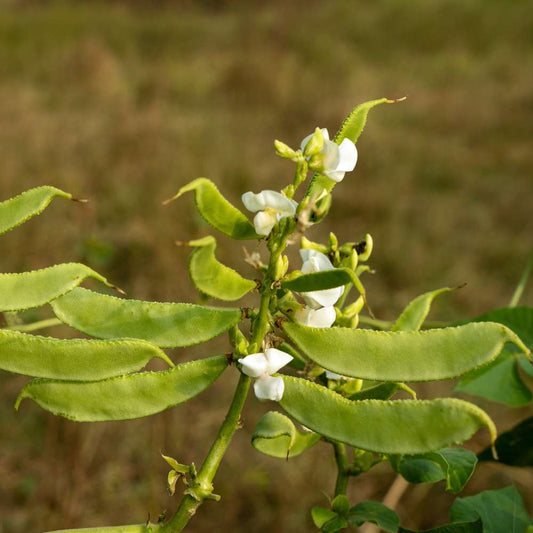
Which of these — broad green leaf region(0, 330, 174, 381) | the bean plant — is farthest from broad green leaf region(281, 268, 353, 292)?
broad green leaf region(0, 330, 174, 381)

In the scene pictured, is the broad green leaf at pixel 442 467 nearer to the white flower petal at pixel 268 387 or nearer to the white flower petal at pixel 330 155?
the white flower petal at pixel 268 387

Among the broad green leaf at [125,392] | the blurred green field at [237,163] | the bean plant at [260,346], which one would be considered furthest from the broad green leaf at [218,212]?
the blurred green field at [237,163]

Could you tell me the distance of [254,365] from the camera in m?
0.49

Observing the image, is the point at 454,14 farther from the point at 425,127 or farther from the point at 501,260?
the point at 501,260

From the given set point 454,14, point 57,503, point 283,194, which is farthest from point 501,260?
point 454,14

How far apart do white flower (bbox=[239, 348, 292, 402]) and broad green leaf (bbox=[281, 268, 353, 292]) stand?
5 centimetres

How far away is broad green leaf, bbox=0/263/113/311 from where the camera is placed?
21.0 inches

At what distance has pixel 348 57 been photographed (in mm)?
7621

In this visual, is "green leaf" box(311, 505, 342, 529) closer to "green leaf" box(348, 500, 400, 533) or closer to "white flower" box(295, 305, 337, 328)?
"green leaf" box(348, 500, 400, 533)

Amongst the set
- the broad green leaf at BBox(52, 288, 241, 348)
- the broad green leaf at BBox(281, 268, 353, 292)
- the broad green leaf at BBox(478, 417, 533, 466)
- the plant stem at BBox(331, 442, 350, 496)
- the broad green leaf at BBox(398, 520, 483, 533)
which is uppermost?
the broad green leaf at BBox(281, 268, 353, 292)

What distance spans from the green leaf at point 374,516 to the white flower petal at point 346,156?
319mm

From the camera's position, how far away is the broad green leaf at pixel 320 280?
1.52ft

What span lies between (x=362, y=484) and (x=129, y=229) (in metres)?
2.16

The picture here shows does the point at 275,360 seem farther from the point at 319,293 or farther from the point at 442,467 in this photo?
the point at 442,467
